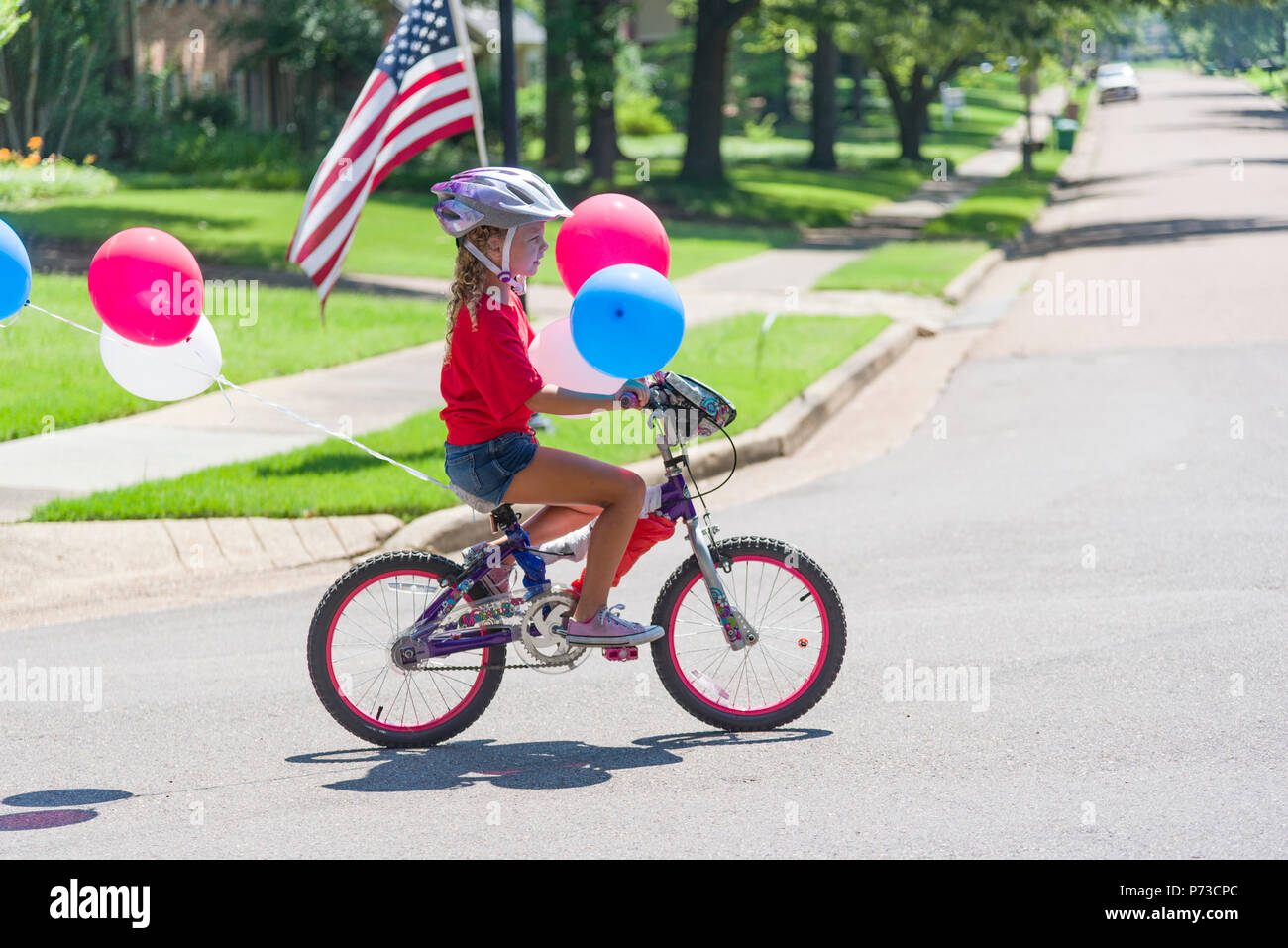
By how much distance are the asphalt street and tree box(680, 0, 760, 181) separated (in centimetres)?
2368

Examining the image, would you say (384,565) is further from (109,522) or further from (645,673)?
(109,522)

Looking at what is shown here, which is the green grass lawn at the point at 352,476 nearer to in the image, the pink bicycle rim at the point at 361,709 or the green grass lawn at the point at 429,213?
the pink bicycle rim at the point at 361,709

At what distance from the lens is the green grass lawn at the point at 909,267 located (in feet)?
66.1

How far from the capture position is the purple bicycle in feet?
17.9

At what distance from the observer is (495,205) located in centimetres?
506

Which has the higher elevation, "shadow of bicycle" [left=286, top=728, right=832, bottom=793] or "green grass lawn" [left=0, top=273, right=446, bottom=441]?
"shadow of bicycle" [left=286, top=728, right=832, bottom=793]

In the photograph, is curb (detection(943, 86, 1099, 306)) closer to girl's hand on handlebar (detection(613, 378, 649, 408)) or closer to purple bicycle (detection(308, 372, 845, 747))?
purple bicycle (detection(308, 372, 845, 747))

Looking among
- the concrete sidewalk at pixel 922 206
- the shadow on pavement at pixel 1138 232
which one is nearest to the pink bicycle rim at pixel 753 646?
the shadow on pavement at pixel 1138 232

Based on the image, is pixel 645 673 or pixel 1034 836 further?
pixel 645 673

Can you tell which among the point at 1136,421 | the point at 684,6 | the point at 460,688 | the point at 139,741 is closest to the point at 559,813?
the point at 460,688

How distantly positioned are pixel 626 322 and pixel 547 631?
3.71 ft

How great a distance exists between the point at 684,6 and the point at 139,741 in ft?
177

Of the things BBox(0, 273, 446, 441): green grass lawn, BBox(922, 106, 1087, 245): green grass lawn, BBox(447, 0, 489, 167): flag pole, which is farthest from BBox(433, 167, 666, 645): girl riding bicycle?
BBox(922, 106, 1087, 245): green grass lawn

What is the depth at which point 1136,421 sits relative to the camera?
1140 centimetres
